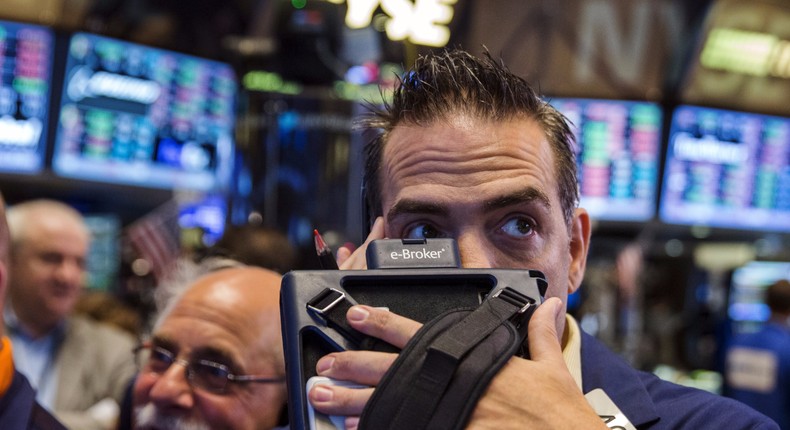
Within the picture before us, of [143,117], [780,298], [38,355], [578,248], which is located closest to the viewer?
[578,248]

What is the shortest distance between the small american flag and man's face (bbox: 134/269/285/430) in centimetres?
189

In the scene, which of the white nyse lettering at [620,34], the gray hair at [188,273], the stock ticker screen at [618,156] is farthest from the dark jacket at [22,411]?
the white nyse lettering at [620,34]

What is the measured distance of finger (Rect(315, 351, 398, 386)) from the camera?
110 cm

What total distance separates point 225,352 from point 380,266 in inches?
45.6

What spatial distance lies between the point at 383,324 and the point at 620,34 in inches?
178

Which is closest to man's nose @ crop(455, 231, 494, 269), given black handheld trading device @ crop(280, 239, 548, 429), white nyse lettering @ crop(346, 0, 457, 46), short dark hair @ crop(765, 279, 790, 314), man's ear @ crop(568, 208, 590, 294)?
black handheld trading device @ crop(280, 239, 548, 429)

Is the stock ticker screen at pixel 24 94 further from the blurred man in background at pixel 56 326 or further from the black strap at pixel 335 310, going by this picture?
the black strap at pixel 335 310

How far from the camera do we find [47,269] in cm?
421

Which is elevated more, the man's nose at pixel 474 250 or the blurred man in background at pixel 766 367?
the man's nose at pixel 474 250

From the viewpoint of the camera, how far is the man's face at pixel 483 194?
1573mm

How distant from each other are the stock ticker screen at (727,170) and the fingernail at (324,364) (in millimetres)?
4522

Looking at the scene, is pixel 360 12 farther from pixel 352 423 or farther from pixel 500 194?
pixel 352 423

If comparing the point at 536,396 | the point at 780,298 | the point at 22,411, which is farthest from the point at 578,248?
the point at 780,298

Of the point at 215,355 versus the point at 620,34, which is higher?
the point at 620,34
